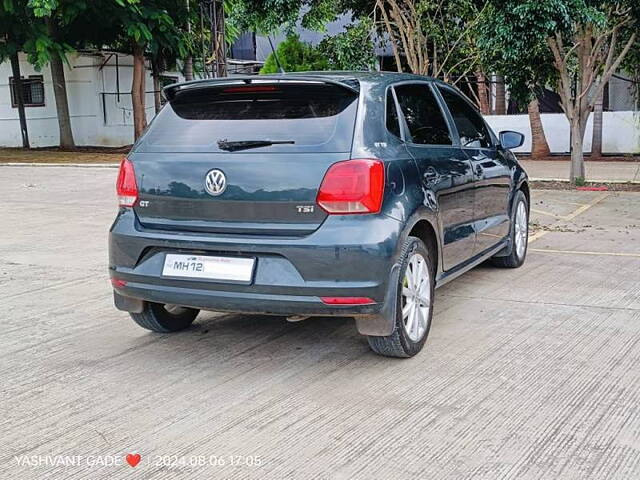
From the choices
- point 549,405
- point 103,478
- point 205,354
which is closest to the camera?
point 103,478

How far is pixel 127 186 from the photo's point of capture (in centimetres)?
483

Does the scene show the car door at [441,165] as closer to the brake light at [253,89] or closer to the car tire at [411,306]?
the car tire at [411,306]

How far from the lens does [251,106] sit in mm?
4664

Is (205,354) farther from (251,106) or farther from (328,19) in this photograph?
(328,19)

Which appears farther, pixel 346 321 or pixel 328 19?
pixel 328 19

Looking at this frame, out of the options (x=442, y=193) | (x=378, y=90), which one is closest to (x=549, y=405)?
(x=442, y=193)

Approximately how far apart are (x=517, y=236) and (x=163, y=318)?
3440 millimetres

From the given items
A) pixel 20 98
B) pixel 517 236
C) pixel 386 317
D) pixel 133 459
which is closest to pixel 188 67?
pixel 20 98

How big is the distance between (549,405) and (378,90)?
208 cm

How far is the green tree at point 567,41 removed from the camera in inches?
426

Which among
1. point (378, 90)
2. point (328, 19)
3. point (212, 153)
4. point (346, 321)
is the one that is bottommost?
point (346, 321)

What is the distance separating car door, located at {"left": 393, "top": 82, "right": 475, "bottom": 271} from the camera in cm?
503

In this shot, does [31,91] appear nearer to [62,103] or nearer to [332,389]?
[62,103]

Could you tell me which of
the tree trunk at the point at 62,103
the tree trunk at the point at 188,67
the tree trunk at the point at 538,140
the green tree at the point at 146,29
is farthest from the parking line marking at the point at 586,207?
the tree trunk at the point at 62,103
